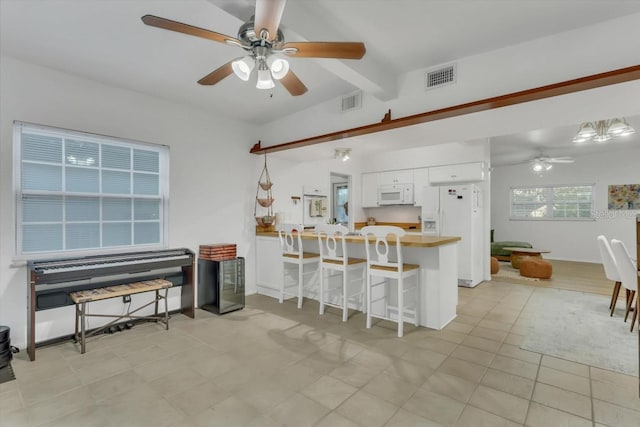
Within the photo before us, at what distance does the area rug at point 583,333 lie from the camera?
264 cm

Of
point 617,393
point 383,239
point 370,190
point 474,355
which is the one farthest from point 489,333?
point 370,190

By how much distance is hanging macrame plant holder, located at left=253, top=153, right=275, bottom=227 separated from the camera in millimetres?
4770

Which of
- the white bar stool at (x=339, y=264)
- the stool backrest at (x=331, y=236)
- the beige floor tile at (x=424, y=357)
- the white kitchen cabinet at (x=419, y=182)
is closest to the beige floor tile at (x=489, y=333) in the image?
the beige floor tile at (x=424, y=357)

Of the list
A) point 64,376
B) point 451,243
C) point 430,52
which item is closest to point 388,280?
point 451,243

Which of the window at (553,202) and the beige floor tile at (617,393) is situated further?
the window at (553,202)

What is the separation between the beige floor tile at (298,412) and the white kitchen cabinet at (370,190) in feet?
17.5

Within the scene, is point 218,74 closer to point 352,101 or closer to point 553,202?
point 352,101

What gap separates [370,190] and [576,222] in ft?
17.6

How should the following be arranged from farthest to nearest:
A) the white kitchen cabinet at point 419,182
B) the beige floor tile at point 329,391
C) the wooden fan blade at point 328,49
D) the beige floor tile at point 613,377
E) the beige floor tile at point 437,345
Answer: the white kitchen cabinet at point 419,182, the beige floor tile at point 437,345, the beige floor tile at point 613,377, the beige floor tile at point 329,391, the wooden fan blade at point 328,49

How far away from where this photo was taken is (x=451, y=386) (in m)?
2.21

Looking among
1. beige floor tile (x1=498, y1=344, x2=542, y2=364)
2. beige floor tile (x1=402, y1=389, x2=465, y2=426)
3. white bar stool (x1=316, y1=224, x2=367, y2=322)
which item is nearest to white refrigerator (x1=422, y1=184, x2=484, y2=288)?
white bar stool (x1=316, y1=224, x2=367, y2=322)

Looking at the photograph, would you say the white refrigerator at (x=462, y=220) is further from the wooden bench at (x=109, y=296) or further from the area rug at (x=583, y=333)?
the wooden bench at (x=109, y=296)

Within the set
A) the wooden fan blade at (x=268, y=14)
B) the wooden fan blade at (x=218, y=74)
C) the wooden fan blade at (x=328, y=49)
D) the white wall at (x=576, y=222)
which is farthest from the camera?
the white wall at (x=576, y=222)

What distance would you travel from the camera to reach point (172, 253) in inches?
144
